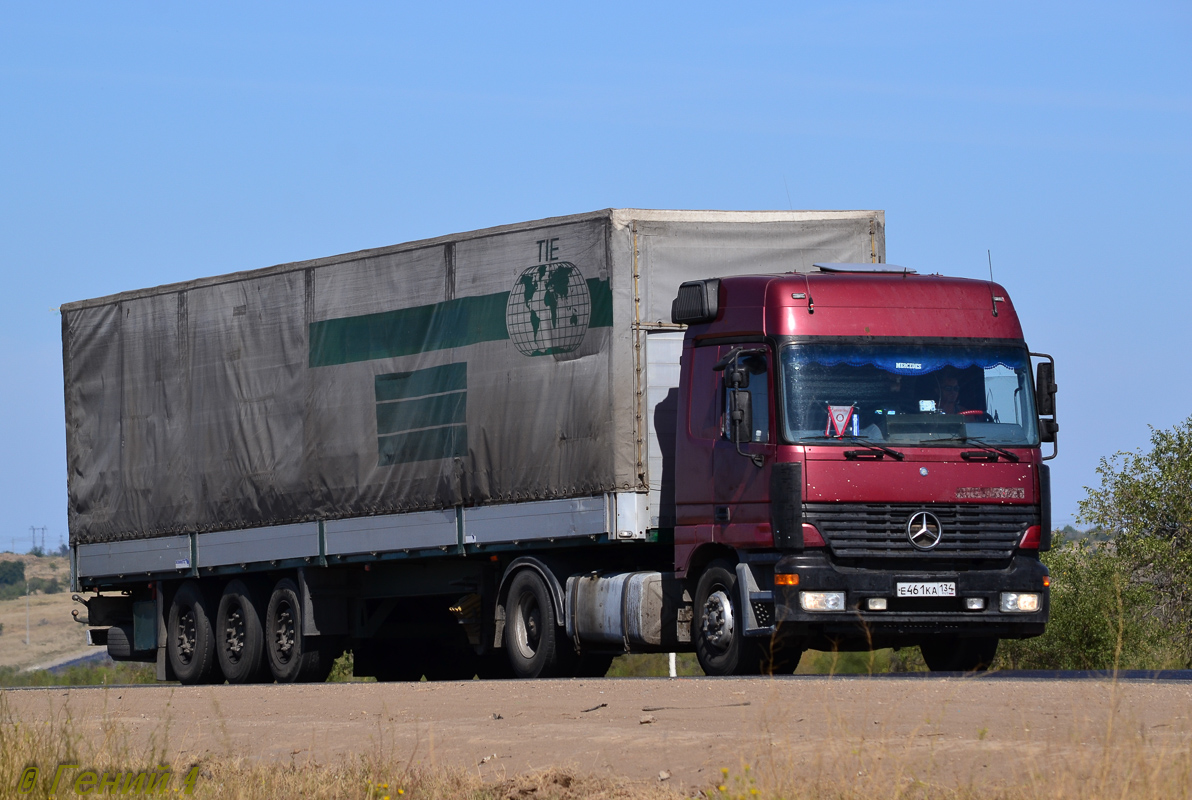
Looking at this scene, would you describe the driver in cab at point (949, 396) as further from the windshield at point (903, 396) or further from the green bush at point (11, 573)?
the green bush at point (11, 573)

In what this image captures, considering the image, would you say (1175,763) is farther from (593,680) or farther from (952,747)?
(593,680)

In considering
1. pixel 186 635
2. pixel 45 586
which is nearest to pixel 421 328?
pixel 186 635

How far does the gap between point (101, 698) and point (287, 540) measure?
3212 millimetres

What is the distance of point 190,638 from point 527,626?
20.4 ft

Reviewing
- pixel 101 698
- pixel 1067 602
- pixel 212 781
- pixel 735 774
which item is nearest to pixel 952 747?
pixel 735 774

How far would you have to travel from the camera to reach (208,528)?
68.5 ft

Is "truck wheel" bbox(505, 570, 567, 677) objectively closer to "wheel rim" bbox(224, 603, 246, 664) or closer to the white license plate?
the white license plate

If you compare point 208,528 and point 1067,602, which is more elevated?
point 208,528

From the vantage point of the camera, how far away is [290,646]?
20.3 m

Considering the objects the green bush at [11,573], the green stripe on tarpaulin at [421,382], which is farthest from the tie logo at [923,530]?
the green bush at [11,573]

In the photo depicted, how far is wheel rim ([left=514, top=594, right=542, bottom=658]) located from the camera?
1747 centimetres

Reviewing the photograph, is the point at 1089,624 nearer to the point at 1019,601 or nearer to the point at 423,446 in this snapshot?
the point at 423,446

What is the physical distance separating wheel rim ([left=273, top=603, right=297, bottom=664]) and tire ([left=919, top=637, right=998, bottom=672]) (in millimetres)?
7808

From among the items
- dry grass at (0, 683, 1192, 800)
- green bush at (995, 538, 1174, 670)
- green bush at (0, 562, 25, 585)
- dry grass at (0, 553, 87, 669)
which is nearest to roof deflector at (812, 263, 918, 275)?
dry grass at (0, 683, 1192, 800)
